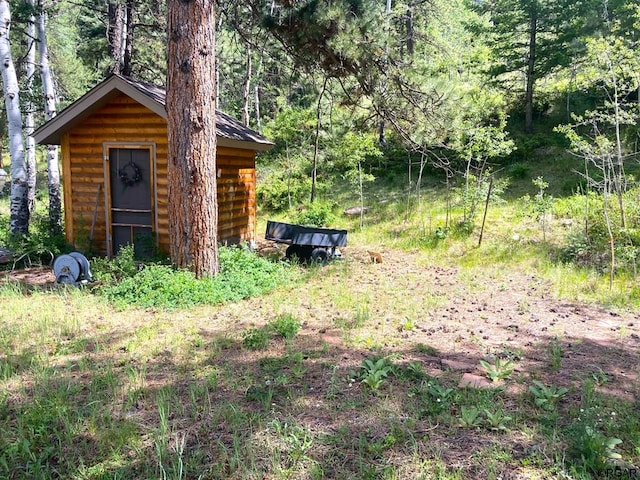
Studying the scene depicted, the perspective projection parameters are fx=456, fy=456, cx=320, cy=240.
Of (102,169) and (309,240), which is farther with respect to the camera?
(102,169)

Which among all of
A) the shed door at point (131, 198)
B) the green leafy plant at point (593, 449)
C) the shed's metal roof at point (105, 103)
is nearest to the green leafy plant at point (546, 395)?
the green leafy plant at point (593, 449)

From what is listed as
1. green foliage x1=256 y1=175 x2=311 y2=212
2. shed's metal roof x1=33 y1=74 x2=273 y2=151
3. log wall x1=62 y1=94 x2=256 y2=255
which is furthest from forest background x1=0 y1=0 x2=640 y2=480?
green foliage x1=256 y1=175 x2=311 y2=212

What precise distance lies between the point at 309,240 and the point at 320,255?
1.32 feet

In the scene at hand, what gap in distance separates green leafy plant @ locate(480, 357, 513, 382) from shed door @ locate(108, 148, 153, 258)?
6.38 metres

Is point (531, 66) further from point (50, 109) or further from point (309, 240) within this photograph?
point (50, 109)

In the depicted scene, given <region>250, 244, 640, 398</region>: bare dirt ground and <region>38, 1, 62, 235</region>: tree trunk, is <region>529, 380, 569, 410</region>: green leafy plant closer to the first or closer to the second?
<region>250, 244, 640, 398</region>: bare dirt ground

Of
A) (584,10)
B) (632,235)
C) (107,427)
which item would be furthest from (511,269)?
(584,10)

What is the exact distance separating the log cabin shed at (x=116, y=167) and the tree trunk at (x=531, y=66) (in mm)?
10537

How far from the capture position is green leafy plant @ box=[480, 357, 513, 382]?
3516 millimetres

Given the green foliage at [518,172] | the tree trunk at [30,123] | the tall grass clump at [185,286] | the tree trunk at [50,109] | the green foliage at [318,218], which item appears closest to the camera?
the tall grass clump at [185,286]

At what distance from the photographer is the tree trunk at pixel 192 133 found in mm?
6191

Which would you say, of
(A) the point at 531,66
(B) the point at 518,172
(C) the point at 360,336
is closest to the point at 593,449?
(C) the point at 360,336

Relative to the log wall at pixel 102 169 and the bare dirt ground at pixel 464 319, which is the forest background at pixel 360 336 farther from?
the log wall at pixel 102 169

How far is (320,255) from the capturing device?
8.48 meters
